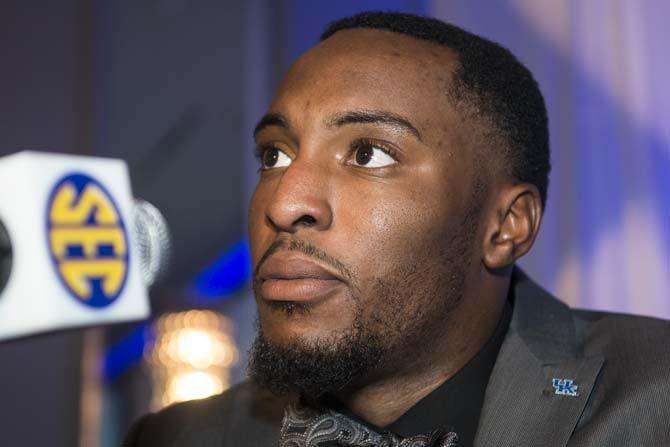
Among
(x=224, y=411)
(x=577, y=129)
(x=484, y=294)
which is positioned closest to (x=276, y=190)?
(x=484, y=294)

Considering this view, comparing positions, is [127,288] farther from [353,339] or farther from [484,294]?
[484,294]

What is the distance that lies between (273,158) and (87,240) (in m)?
0.47

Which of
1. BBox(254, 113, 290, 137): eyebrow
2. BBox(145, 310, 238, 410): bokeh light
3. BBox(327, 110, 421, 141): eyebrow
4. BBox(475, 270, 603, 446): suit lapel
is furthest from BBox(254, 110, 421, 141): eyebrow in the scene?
BBox(145, 310, 238, 410): bokeh light

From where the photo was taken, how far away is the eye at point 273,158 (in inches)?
71.1

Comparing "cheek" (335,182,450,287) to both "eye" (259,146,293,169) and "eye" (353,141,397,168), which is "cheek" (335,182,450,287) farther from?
"eye" (259,146,293,169)

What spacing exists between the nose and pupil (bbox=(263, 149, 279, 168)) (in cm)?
19

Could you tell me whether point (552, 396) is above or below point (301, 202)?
below

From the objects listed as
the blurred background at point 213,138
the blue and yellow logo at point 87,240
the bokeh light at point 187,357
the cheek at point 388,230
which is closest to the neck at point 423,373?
the cheek at point 388,230

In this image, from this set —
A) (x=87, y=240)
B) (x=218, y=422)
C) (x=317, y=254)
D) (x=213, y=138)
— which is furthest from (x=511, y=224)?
(x=213, y=138)

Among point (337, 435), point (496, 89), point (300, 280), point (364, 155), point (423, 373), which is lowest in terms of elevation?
point (337, 435)

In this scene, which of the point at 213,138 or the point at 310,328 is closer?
the point at 310,328

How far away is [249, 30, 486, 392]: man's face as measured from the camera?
5.22ft

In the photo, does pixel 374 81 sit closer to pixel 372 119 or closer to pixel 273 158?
pixel 372 119

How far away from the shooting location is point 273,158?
1835 millimetres
